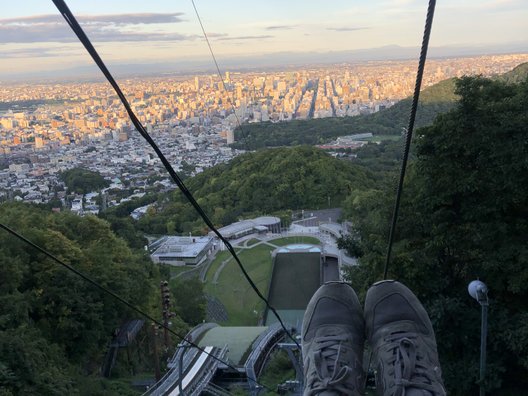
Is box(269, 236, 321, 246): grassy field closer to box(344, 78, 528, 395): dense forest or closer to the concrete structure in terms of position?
the concrete structure

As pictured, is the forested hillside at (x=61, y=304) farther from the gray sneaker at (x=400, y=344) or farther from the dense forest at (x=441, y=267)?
the gray sneaker at (x=400, y=344)

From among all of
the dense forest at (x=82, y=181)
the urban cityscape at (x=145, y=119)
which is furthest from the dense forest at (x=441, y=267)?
the dense forest at (x=82, y=181)

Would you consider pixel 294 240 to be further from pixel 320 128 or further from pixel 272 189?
pixel 320 128

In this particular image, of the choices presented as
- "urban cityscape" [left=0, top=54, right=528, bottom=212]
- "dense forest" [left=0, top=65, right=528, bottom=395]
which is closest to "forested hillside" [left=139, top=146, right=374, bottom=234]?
"urban cityscape" [left=0, top=54, right=528, bottom=212]

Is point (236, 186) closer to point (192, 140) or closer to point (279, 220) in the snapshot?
point (279, 220)

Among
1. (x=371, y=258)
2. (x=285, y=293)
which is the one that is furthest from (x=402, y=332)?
(x=285, y=293)

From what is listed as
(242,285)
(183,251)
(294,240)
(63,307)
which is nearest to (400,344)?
(63,307)
